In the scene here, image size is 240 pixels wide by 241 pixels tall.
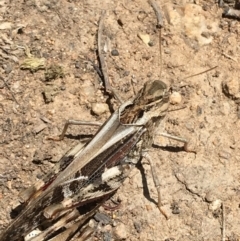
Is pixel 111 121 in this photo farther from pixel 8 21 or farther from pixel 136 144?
pixel 8 21

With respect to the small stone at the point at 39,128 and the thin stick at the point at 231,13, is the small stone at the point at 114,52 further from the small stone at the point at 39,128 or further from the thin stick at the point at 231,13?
the thin stick at the point at 231,13

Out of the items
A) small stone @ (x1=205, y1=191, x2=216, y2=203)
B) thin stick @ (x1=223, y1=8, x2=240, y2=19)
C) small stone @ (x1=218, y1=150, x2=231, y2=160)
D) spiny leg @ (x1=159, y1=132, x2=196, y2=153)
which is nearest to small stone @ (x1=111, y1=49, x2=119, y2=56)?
spiny leg @ (x1=159, y1=132, x2=196, y2=153)

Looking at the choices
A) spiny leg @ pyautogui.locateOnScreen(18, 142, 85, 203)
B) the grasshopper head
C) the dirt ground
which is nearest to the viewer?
spiny leg @ pyautogui.locateOnScreen(18, 142, 85, 203)

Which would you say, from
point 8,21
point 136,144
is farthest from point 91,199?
point 8,21

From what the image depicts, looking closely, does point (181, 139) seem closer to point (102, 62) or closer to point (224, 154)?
point (224, 154)

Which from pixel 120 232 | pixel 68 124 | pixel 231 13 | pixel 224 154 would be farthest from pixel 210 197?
pixel 231 13

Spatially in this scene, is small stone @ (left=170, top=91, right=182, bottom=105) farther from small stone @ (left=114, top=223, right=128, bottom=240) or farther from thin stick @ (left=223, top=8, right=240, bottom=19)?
small stone @ (left=114, top=223, right=128, bottom=240)
